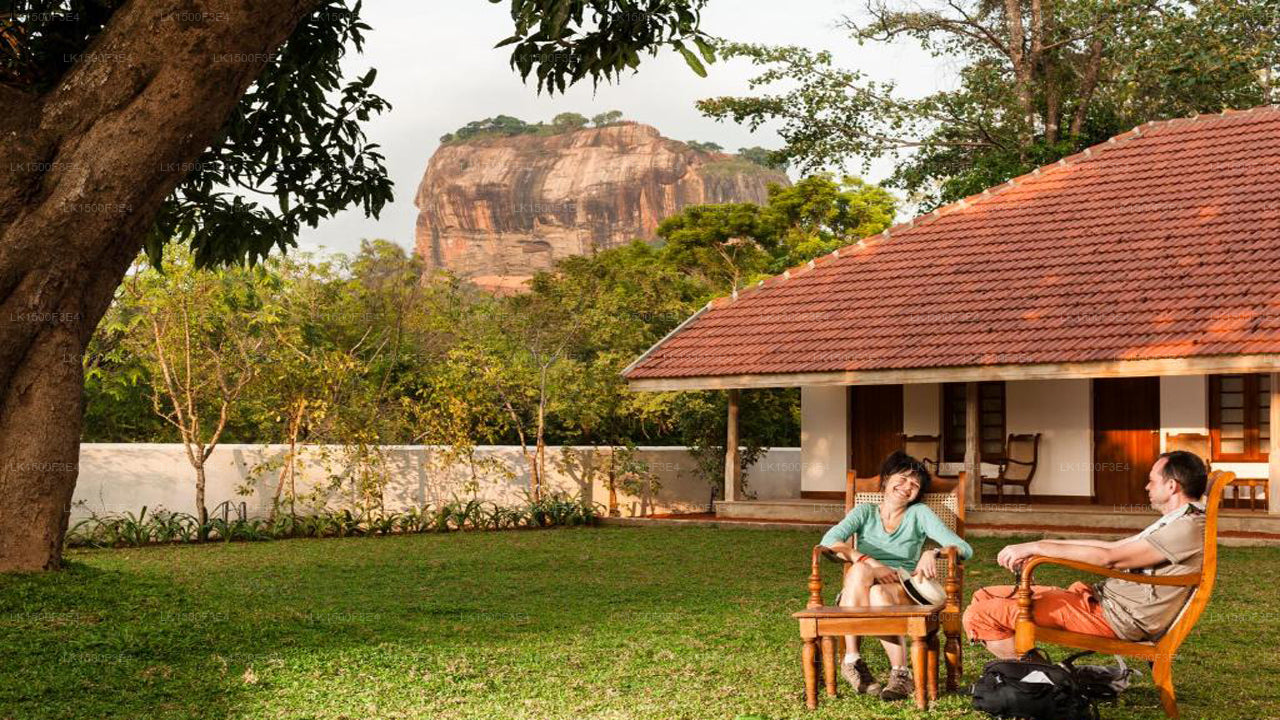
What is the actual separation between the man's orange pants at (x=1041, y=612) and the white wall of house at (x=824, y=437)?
13.5m

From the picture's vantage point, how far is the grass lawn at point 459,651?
6.32m

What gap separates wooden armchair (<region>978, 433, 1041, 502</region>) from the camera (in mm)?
17984

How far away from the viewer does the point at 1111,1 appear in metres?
24.4

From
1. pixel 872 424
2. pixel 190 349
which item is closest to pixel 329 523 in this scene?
pixel 190 349

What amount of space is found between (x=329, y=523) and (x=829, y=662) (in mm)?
12092

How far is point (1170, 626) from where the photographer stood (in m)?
5.90

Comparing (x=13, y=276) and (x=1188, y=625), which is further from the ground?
(x=13, y=276)

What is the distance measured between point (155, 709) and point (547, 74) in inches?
175

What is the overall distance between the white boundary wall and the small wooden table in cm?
1259

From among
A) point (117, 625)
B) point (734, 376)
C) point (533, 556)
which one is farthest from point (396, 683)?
point (734, 376)

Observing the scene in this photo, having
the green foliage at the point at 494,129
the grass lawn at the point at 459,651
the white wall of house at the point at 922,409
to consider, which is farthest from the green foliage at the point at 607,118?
the grass lawn at the point at 459,651

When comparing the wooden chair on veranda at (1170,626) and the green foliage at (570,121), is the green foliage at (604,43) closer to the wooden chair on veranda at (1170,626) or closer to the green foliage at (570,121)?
the wooden chair on veranda at (1170,626)

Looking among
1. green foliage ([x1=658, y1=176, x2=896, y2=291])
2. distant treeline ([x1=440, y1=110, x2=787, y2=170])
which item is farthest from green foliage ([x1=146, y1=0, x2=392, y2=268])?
distant treeline ([x1=440, y1=110, x2=787, y2=170])

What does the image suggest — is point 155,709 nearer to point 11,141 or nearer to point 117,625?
point 117,625
